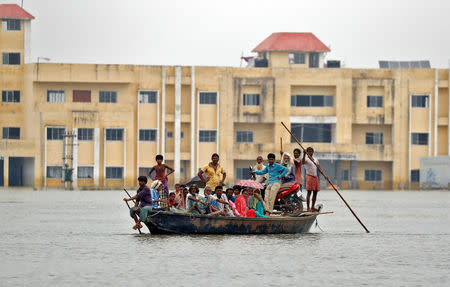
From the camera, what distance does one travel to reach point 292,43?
3565 inches

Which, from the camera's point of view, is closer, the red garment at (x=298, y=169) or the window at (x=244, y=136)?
the red garment at (x=298, y=169)

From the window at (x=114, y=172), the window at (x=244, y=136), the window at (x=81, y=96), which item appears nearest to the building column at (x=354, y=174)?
the window at (x=244, y=136)

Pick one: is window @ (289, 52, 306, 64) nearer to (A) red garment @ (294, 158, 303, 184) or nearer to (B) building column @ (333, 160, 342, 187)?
(B) building column @ (333, 160, 342, 187)

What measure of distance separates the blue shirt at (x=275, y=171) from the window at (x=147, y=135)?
179 feet

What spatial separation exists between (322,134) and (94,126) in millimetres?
18174

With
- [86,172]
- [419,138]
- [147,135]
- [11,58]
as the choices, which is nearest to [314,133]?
[419,138]

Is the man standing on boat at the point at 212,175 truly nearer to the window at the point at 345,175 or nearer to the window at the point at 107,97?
the window at the point at 107,97

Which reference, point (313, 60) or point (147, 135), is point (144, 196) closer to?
point (147, 135)

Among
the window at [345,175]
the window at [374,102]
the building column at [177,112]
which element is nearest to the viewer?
Answer: the building column at [177,112]

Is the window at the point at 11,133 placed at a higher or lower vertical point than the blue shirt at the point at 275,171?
higher

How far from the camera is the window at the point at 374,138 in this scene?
8588 centimetres

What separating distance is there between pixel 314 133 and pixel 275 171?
57.5 m

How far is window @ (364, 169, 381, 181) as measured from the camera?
85500 millimetres

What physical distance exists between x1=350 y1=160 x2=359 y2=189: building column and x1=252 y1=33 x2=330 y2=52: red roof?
441 inches
